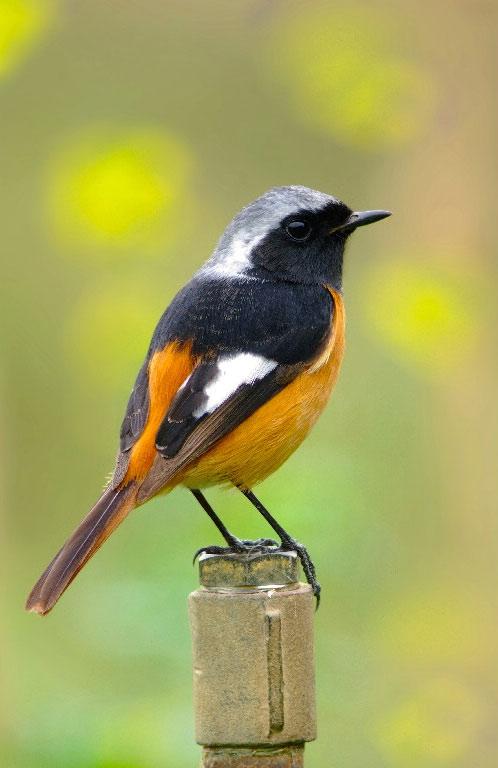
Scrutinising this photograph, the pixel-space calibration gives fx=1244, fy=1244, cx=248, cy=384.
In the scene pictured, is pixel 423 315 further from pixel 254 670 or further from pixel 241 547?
pixel 254 670

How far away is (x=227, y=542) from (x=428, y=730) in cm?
106

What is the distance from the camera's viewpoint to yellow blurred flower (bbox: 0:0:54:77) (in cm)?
489

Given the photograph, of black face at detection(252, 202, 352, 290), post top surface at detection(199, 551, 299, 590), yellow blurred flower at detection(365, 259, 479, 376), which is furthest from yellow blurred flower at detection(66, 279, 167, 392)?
post top surface at detection(199, 551, 299, 590)

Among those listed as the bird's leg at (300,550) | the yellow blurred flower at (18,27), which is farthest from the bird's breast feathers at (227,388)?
the yellow blurred flower at (18,27)

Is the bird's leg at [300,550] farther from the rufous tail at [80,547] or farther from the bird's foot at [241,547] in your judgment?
the rufous tail at [80,547]

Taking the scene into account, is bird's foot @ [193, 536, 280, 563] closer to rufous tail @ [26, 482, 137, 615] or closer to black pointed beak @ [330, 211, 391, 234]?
rufous tail @ [26, 482, 137, 615]

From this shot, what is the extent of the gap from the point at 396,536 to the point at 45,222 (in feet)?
6.60

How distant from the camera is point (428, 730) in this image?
4.32 m

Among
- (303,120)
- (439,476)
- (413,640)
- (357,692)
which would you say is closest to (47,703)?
(357,692)

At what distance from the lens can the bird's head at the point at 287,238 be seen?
4.15 meters

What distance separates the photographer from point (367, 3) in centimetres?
588

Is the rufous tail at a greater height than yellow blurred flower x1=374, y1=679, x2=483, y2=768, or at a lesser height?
greater

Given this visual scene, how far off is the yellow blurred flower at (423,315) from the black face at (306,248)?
1.92 ft

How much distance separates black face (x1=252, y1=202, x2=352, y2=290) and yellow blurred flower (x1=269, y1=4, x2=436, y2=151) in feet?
3.31
